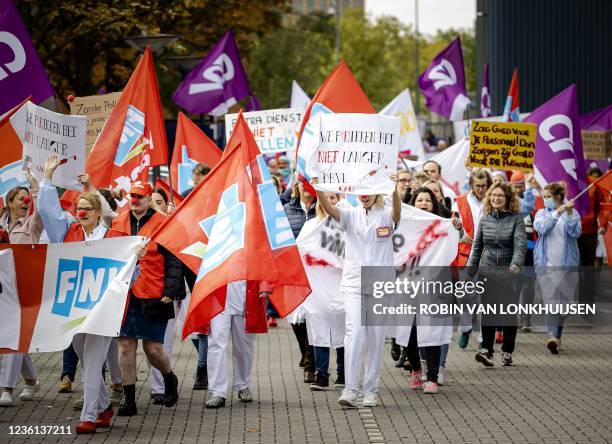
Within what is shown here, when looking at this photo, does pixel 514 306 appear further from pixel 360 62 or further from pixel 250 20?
pixel 360 62

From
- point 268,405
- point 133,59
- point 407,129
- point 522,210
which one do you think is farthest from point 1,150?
point 133,59

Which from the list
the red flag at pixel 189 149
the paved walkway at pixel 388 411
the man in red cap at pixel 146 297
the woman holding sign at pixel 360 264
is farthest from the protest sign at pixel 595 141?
the man in red cap at pixel 146 297

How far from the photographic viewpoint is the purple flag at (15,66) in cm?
1213

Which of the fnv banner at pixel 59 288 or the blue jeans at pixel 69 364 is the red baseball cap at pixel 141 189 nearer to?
the fnv banner at pixel 59 288

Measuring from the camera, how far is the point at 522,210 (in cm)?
1571

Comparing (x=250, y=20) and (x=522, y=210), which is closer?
(x=522, y=210)

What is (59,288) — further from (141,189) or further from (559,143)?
(559,143)

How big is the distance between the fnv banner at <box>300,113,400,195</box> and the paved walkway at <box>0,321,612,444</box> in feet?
6.23

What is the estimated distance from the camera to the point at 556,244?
14898 mm

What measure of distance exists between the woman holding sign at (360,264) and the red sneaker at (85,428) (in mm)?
2243

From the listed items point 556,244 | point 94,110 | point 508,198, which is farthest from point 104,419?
point 556,244

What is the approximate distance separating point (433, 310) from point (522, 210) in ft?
Answer: 14.5

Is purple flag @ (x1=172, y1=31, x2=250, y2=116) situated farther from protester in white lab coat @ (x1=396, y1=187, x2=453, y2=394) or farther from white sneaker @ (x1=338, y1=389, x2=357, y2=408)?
white sneaker @ (x1=338, y1=389, x2=357, y2=408)

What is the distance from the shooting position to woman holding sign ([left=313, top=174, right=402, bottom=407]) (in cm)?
1038
